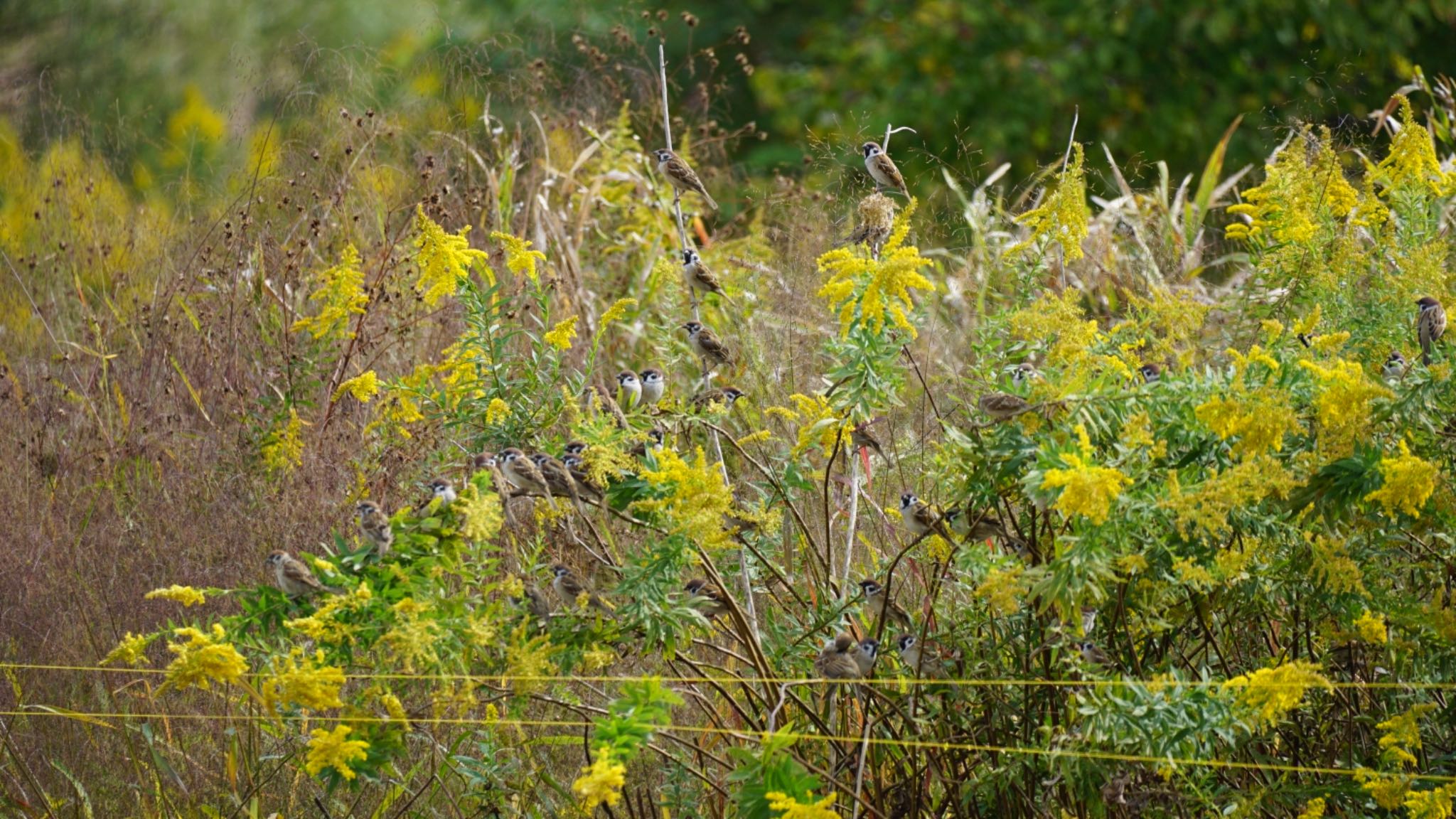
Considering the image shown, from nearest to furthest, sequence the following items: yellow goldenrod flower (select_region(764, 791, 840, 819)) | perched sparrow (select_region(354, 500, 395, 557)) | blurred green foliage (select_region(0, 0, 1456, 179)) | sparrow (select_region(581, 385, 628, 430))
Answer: yellow goldenrod flower (select_region(764, 791, 840, 819)), perched sparrow (select_region(354, 500, 395, 557)), sparrow (select_region(581, 385, 628, 430)), blurred green foliage (select_region(0, 0, 1456, 179))

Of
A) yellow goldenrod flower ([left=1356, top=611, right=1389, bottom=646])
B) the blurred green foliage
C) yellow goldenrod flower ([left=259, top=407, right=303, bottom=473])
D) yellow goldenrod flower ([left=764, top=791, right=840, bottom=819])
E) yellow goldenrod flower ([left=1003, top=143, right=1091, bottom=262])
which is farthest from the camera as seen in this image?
the blurred green foliage

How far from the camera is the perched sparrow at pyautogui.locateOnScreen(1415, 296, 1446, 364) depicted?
2.38 meters

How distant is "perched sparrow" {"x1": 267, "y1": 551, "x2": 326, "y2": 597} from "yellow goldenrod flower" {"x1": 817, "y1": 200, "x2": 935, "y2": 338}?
2.76ft

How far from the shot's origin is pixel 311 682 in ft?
6.56

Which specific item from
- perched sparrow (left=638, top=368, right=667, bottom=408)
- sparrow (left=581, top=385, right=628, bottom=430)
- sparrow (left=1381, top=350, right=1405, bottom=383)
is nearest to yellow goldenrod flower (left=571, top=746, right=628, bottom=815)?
sparrow (left=581, top=385, right=628, bottom=430)

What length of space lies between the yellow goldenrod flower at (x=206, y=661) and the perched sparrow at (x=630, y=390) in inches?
41.1

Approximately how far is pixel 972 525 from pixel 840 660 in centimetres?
29

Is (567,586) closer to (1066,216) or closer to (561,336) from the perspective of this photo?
(561,336)

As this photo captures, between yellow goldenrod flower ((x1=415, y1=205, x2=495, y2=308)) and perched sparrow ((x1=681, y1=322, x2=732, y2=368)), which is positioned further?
perched sparrow ((x1=681, y1=322, x2=732, y2=368))

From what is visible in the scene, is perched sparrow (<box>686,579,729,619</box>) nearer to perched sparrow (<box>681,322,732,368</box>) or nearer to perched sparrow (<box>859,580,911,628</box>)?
perched sparrow (<box>859,580,911,628</box>)

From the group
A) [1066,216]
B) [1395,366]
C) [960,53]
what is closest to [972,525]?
[1066,216]

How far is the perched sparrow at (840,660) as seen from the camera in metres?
2.36

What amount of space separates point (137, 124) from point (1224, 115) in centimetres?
653

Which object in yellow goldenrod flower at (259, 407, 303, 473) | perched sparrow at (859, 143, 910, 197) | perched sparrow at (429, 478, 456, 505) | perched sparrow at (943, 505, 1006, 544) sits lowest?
yellow goldenrod flower at (259, 407, 303, 473)
